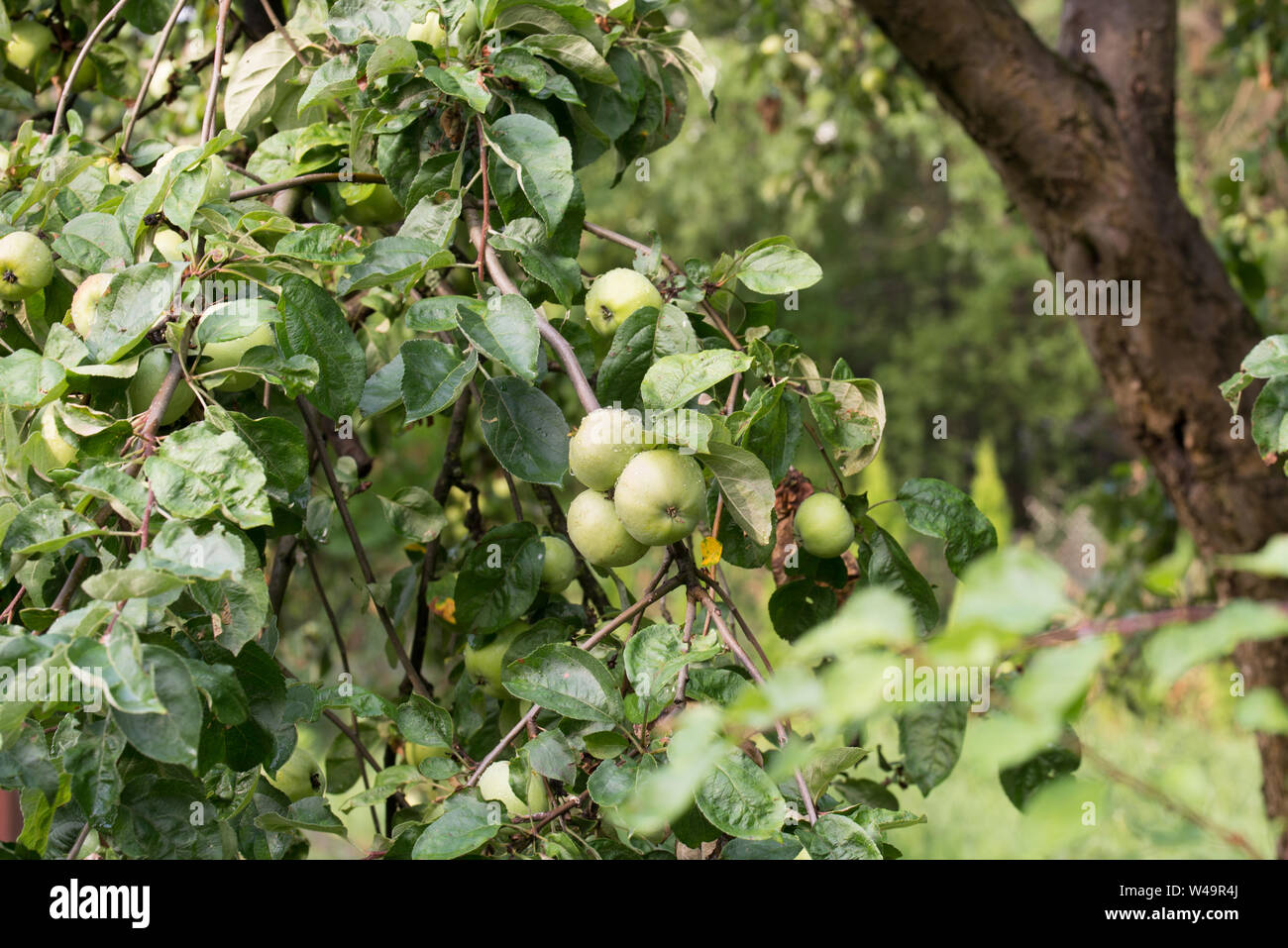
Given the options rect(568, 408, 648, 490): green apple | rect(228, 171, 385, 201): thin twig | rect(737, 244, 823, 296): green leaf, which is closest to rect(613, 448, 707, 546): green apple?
rect(568, 408, 648, 490): green apple

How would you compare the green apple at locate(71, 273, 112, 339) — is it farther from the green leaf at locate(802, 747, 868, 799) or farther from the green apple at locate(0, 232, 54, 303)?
the green leaf at locate(802, 747, 868, 799)

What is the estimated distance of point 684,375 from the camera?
81 cm

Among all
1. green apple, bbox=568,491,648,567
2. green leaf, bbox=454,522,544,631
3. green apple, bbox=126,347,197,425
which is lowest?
green leaf, bbox=454,522,544,631

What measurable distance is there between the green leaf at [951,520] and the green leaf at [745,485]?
0.68 ft

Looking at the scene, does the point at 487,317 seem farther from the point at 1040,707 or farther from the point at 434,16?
the point at 1040,707

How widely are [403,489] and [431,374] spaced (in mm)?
373

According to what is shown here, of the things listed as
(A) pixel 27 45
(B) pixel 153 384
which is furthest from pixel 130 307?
(A) pixel 27 45

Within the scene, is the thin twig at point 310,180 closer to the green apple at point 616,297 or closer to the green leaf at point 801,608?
the green apple at point 616,297

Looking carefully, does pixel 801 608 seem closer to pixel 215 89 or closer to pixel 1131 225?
pixel 215 89

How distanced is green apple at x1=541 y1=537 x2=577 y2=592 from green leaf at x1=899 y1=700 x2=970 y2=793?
36 cm

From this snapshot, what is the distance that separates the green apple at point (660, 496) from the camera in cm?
77

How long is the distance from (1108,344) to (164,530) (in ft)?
5.38

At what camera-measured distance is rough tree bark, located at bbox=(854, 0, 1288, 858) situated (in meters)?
1.73

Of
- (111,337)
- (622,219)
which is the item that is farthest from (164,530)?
(622,219)
